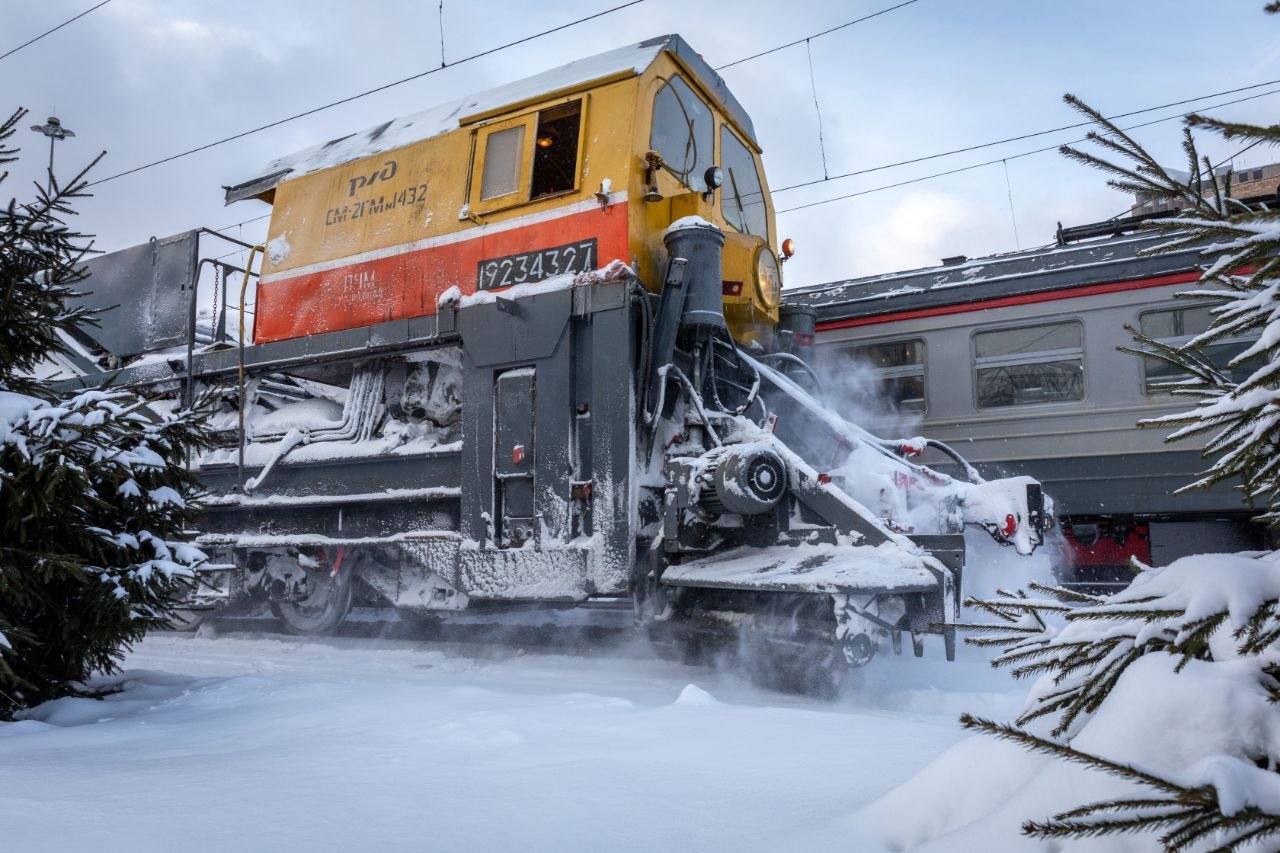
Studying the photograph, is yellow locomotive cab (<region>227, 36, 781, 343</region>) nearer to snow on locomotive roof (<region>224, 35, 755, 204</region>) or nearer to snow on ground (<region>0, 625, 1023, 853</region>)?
snow on locomotive roof (<region>224, 35, 755, 204</region>)

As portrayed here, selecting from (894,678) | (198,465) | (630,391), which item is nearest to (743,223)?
(630,391)

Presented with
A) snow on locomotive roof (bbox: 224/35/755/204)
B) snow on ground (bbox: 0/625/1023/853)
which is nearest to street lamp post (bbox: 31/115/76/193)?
snow on locomotive roof (bbox: 224/35/755/204)

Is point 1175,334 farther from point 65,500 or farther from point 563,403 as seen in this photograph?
point 65,500

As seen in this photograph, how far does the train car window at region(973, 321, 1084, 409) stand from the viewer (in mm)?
7141

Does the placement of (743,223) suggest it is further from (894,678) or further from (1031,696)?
(1031,696)

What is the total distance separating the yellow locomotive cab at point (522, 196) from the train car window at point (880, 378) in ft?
5.51

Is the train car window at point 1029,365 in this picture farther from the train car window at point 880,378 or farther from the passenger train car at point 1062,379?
the train car window at point 880,378

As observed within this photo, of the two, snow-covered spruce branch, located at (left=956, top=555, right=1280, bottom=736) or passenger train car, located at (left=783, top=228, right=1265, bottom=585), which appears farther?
passenger train car, located at (left=783, top=228, right=1265, bottom=585)

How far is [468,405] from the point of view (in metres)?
5.43

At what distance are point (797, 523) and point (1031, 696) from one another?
3053 mm

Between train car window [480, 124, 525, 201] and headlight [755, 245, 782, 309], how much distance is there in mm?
1747

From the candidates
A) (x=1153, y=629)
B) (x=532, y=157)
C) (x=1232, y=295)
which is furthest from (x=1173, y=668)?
(x=532, y=157)

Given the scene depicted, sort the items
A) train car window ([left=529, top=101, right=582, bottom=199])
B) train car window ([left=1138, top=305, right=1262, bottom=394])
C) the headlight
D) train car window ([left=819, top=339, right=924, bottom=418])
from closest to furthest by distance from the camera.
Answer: train car window ([left=529, top=101, right=582, bottom=199]) < the headlight < train car window ([left=1138, top=305, right=1262, bottom=394]) < train car window ([left=819, top=339, right=924, bottom=418])

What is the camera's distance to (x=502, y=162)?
583 centimetres
